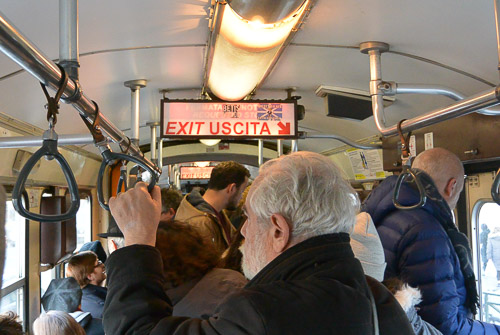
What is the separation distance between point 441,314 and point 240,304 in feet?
4.41

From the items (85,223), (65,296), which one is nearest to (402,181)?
(65,296)

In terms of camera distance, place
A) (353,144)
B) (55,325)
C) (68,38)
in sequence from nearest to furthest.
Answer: (68,38)
(55,325)
(353,144)

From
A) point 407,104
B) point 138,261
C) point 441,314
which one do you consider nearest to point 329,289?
point 138,261

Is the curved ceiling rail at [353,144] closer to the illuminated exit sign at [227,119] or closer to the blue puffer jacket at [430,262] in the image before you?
the illuminated exit sign at [227,119]

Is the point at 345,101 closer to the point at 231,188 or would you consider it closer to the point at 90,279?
the point at 231,188

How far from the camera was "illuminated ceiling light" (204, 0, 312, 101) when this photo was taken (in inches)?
87.6

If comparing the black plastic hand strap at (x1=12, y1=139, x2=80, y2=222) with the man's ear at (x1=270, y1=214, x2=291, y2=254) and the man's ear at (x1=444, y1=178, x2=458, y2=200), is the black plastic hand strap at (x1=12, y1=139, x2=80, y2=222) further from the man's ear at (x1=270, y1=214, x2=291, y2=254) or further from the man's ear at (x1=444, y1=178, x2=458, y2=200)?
the man's ear at (x1=444, y1=178, x2=458, y2=200)

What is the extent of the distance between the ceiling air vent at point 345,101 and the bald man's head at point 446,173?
2.22 meters

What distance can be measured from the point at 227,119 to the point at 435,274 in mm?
2388

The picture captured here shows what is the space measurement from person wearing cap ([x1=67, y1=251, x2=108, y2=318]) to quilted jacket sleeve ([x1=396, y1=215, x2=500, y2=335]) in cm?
281

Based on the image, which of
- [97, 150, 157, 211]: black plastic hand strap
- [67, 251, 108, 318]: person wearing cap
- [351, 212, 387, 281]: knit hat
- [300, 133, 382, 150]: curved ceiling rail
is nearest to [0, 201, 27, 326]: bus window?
[67, 251, 108, 318]: person wearing cap

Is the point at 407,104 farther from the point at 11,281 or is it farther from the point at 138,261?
the point at 11,281

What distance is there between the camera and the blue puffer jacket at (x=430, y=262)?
2129 millimetres

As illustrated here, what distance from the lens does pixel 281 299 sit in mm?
1128
